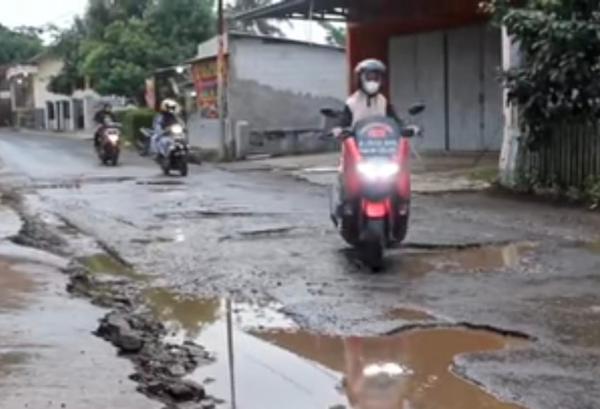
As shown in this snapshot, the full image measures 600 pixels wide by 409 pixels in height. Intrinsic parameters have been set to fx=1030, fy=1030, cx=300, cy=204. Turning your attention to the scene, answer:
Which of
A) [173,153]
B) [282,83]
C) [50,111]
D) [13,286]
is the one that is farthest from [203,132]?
[50,111]

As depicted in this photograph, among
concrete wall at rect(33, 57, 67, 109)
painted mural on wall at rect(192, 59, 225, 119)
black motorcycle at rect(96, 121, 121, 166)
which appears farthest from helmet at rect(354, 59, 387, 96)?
concrete wall at rect(33, 57, 67, 109)

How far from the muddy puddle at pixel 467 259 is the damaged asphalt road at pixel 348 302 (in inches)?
0.8

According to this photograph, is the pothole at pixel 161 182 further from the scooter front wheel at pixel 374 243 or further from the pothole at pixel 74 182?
the scooter front wheel at pixel 374 243

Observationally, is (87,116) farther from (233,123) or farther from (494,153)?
(494,153)

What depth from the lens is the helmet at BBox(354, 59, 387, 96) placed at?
9.22m

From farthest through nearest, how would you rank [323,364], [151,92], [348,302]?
[151,92] < [348,302] < [323,364]

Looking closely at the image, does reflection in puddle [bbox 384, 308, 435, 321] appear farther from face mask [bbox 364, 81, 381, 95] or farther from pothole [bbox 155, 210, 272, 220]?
pothole [bbox 155, 210, 272, 220]

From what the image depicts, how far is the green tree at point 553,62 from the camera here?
1320 cm

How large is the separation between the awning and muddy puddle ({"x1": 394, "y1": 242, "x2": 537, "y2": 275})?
46.5 feet

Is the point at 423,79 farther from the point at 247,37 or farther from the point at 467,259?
the point at 467,259

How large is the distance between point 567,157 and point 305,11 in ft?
39.8

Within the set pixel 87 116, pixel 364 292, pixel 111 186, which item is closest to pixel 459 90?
pixel 111 186

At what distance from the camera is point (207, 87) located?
32719 mm

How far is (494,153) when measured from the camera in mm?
22562
